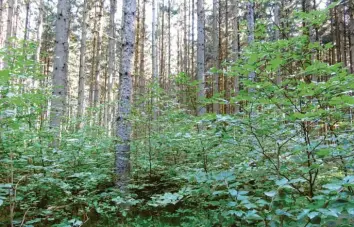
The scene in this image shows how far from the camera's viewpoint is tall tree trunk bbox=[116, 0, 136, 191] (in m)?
5.11

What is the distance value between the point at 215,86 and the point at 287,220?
13102mm

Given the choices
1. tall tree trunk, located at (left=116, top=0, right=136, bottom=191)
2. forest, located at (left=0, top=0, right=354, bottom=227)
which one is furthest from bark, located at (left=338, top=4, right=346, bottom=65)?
tall tree trunk, located at (left=116, top=0, right=136, bottom=191)

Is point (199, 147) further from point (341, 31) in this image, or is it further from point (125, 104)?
point (341, 31)

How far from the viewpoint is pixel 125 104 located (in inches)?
207

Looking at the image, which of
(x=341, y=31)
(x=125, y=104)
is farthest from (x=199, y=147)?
(x=341, y=31)

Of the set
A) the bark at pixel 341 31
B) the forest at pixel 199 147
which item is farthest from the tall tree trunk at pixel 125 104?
the bark at pixel 341 31

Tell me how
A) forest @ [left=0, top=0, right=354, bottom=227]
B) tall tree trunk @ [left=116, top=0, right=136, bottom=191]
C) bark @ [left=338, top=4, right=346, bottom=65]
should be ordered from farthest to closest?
bark @ [left=338, top=4, right=346, bottom=65] → tall tree trunk @ [left=116, top=0, right=136, bottom=191] → forest @ [left=0, top=0, right=354, bottom=227]

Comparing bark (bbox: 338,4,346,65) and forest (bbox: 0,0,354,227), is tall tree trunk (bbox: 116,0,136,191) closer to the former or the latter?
forest (bbox: 0,0,354,227)

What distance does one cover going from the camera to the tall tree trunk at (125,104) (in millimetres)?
5105

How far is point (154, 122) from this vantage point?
18.2 ft

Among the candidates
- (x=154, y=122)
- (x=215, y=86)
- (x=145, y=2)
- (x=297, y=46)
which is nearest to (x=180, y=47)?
(x=145, y=2)

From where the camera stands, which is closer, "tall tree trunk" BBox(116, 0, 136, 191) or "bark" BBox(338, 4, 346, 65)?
"tall tree trunk" BBox(116, 0, 136, 191)

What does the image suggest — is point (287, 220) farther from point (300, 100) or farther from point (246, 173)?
point (300, 100)

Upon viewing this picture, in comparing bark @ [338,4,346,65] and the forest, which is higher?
bark @ [338,4,346,65]
